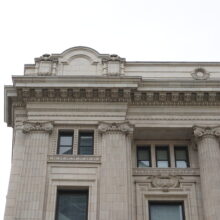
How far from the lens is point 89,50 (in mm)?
34094

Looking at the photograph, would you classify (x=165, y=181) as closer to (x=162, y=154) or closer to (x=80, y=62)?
(x=162, y=154)

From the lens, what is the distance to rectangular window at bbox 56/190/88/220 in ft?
89.9

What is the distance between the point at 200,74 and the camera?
3350cm

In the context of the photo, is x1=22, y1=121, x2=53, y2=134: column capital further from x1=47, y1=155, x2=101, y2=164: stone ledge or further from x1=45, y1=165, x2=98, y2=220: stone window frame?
x1=45, y1=165, x2=98, y2=220: stone window frame

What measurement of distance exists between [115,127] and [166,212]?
5849mm

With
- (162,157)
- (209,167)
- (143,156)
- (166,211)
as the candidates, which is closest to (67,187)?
(143,156)

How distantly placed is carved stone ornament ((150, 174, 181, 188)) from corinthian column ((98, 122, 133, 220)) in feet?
5.31

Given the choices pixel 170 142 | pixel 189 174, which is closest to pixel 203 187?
pixel 189 174

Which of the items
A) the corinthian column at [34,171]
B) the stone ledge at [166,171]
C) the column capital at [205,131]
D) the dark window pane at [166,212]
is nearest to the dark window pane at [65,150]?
the corinthian column at [34,171]

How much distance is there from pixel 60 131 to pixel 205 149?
8.89 meters

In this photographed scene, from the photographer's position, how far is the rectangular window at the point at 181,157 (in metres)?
30.5

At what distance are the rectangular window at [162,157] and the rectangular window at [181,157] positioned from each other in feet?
1.84

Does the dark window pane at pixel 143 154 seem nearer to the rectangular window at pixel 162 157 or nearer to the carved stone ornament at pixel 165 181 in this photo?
the rectangular window at pixel 162 157

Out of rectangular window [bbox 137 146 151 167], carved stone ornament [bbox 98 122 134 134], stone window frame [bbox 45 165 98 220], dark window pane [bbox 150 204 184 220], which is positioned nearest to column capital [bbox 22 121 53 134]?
stone window frame [bbox 45 165 98 220]
